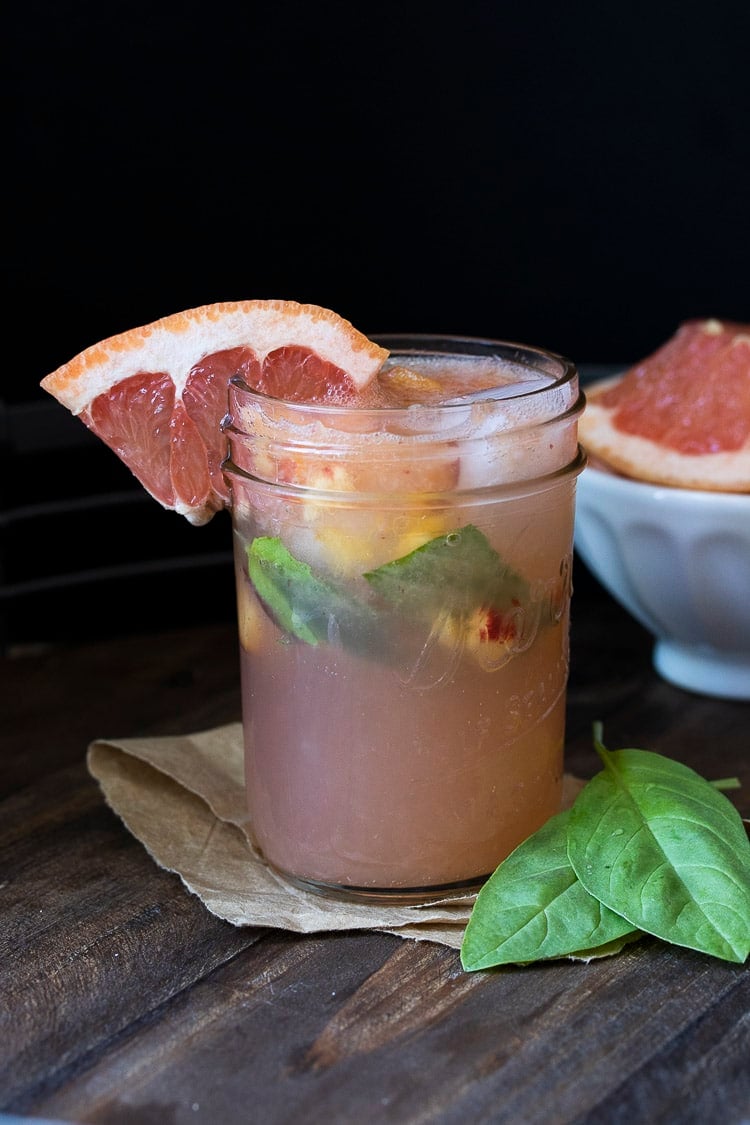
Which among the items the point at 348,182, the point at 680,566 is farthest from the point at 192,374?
the point at 348,182

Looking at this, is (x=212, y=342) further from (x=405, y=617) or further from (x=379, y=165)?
(x=379, y=165)

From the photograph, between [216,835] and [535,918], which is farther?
[216,835]

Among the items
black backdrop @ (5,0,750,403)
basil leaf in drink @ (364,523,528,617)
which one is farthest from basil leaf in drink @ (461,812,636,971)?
black backdrop @ (5,0,750,403)

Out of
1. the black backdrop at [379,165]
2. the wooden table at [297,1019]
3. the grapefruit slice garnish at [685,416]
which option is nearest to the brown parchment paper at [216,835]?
the wooden table at [297,1019]

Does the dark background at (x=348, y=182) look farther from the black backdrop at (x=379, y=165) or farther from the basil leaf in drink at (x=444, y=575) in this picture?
the basil leaf in drink at (x=444, y=575)

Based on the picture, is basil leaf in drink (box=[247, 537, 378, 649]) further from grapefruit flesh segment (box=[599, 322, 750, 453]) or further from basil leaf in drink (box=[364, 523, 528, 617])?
grapefruit flesh segment (box=[599, 322, 750, 453])
